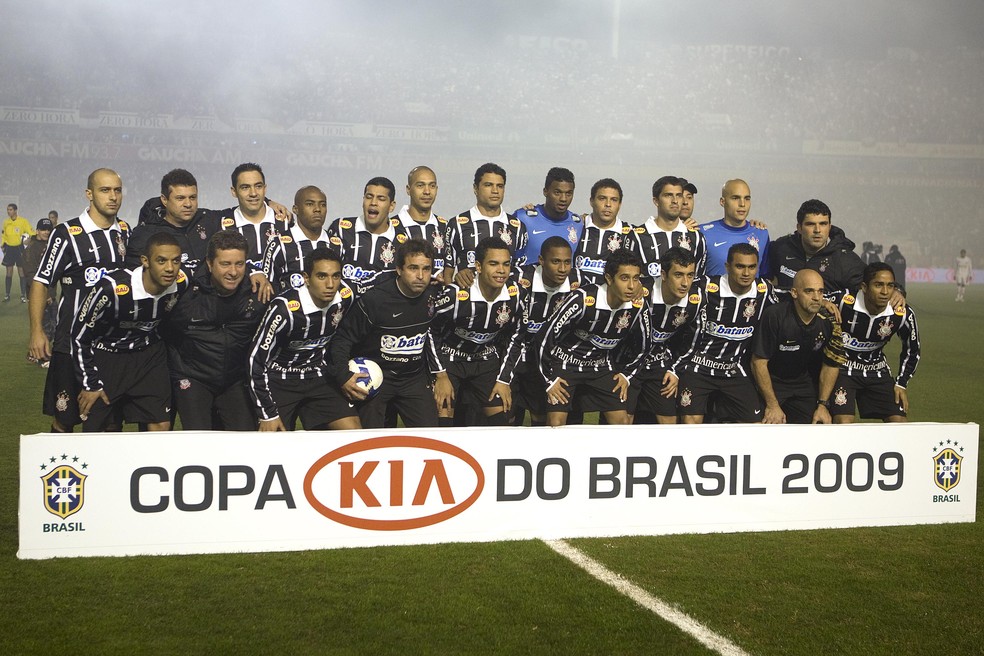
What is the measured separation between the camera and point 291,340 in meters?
5.54

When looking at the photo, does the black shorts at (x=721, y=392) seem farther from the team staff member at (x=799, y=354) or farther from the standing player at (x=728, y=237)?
the standing player at (x=728, y=237)

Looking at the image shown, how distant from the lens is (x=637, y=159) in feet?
130

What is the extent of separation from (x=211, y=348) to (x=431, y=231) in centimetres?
198

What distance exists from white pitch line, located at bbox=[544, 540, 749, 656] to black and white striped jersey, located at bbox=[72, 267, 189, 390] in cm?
260

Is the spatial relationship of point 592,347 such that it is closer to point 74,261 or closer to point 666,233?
point 666,233

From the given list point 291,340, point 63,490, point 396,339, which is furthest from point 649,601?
point 63,490

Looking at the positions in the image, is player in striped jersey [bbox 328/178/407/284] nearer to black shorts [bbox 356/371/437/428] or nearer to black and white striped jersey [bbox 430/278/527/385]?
black and white striped jersey [bbox 430/278/527/385]

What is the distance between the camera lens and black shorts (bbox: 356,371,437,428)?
5.89 metres

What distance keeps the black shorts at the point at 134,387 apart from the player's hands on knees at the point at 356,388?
1.07 meters

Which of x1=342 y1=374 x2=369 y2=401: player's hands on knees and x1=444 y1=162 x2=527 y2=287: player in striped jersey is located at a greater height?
x1=444 y1=162 x2=527 y2=287: player in striped jersey

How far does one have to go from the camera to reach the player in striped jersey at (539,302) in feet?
19.9

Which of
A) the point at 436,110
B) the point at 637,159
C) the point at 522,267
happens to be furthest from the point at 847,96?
the point at 522,267

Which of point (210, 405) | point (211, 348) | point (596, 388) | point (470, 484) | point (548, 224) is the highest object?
point (548, 224)

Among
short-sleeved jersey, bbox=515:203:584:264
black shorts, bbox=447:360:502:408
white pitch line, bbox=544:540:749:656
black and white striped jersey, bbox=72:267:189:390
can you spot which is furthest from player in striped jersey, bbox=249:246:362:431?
short-sleeved jersey, bbox=515:203:584:264
